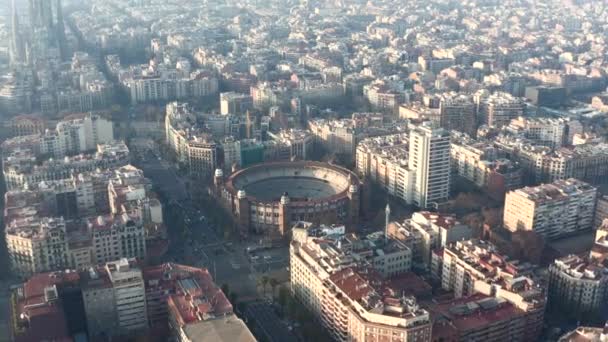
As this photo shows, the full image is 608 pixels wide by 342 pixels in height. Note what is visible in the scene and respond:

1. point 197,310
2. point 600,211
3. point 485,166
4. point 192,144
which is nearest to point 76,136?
point 192,144

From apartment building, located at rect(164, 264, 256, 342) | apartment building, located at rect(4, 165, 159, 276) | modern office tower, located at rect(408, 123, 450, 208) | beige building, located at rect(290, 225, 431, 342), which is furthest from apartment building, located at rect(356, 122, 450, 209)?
apartment building, located at rect(164, 264, 256, 342)

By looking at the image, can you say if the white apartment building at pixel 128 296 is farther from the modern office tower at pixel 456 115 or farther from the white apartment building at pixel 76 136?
the modern office tower at pixel 456 115

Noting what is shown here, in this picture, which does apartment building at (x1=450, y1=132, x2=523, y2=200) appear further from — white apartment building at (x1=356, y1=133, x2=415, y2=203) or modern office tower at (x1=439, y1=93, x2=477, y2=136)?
modern office tower at (x1=439, y1=93, x2=477, y2=136)

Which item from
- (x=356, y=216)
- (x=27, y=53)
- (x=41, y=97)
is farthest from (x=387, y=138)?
(x=27, y=53)

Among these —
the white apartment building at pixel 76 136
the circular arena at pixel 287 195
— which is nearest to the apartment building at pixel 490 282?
the circular arena at pixel 287 195

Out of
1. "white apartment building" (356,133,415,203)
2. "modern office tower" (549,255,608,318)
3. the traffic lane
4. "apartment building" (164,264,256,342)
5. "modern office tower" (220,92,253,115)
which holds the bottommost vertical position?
the traffic lane

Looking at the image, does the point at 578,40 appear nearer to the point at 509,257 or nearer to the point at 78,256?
the point at 509,257

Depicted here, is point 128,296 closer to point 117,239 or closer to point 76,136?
point 117,239
